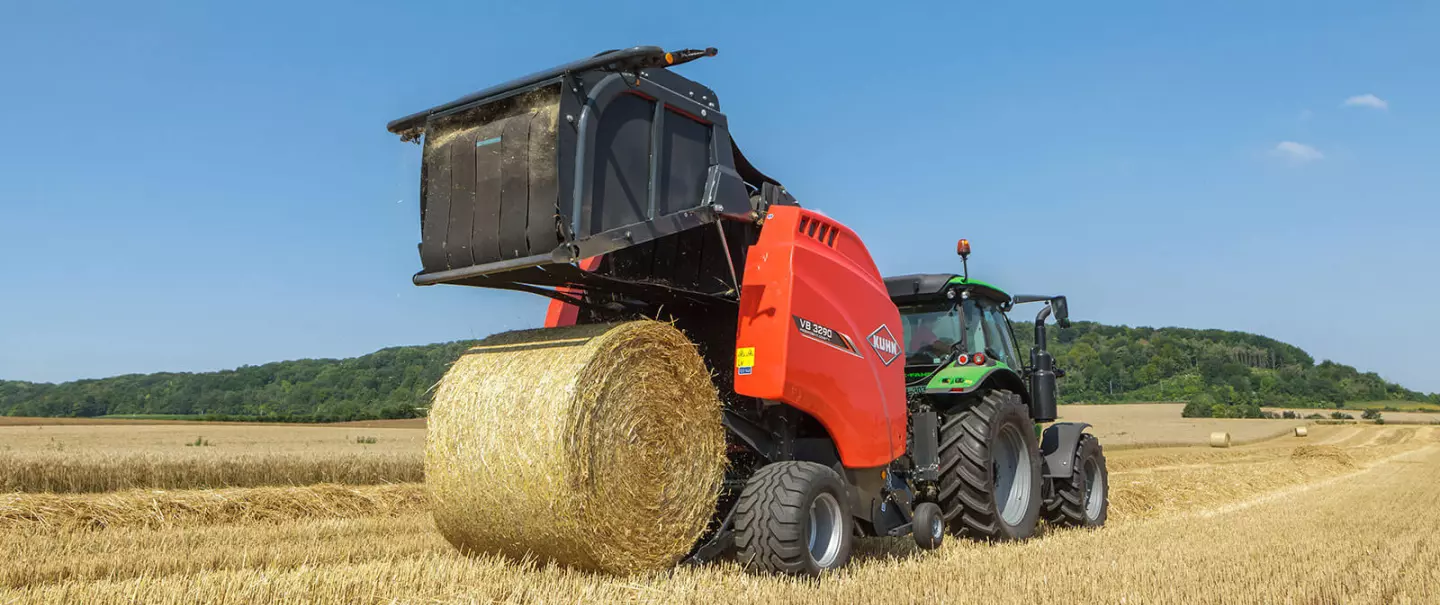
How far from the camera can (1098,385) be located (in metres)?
67.5

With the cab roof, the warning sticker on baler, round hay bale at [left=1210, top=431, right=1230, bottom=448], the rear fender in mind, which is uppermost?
the cab roof

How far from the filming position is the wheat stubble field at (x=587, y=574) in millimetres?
4781

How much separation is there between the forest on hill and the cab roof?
10.1 metres

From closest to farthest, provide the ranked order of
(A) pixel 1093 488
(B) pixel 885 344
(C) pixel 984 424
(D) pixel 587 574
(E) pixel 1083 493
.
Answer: (D) pixel 587 574 → (B) pixel 885 344 → (C) pixel 984 424 → (E) pixel 1083 493 → (A) pixel 1093 488

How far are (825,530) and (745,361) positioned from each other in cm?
112

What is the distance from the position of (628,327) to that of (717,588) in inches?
53.5

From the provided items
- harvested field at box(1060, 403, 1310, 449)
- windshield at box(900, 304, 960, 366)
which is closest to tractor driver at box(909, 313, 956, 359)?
windshield at box(900, 304, 960, 366)

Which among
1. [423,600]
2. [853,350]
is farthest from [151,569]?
[853,350]

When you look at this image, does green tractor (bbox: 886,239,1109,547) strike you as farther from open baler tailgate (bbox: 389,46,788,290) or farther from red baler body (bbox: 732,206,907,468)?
open baler tailgate (bbox: 389,46,788,290)

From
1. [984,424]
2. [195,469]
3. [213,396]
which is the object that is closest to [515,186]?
[984,424]

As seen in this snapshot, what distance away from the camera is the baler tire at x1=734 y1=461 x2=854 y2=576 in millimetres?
5297

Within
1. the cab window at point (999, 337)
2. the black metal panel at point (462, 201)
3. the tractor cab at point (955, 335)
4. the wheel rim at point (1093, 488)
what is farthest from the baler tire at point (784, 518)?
the wheel rim at point (1093, 488)

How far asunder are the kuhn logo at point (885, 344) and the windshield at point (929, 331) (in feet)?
4.22

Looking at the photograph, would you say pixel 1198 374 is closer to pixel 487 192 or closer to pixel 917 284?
pixel 917 284
